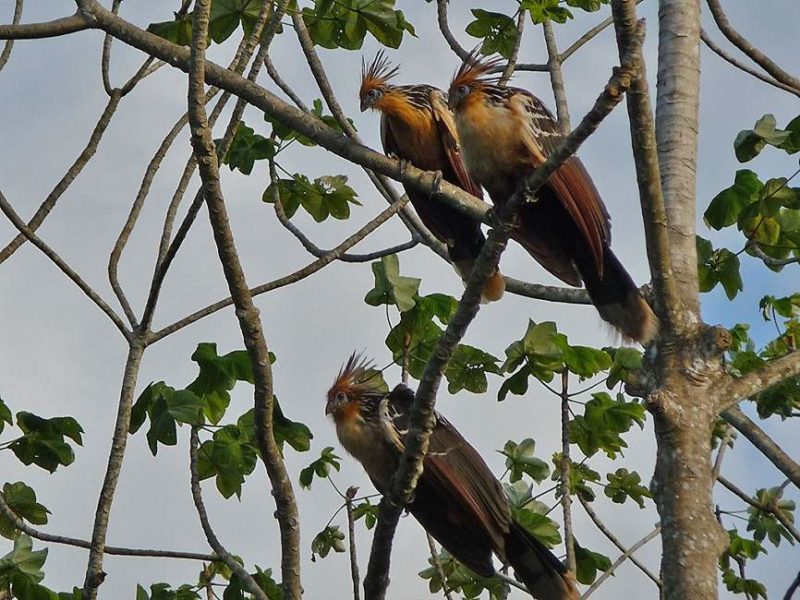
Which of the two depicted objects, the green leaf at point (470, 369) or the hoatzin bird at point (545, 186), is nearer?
the hoatzin bird at point (545, 186)

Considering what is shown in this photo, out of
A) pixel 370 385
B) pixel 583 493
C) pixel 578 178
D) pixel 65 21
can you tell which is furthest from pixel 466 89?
pixel 583 493

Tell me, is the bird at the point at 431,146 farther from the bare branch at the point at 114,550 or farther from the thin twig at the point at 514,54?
the bare branch at the point at 114,550

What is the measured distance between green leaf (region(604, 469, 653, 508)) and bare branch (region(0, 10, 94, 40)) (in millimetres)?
3909

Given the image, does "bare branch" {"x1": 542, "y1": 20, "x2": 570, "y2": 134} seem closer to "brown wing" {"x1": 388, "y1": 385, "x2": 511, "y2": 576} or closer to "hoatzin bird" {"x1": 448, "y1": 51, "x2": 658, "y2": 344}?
"hoatzin bird" {"x1": 448, "y1": 51, "x2": 658, "y2": 344}

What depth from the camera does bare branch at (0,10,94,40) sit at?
12.1 feet

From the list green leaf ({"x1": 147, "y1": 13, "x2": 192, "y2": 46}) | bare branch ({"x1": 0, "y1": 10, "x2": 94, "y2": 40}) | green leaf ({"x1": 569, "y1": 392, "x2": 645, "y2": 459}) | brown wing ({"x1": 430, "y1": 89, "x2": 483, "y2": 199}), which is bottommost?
green leaf ({"x1": 569, "y1": 392, "x2": 645, "y2": 459})

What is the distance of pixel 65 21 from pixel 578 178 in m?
2.22

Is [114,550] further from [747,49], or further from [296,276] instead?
[747,49]

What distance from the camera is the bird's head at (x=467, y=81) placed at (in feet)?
16.4

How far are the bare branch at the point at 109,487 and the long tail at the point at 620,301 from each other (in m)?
2.01

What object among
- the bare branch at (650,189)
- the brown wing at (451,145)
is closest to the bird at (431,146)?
the brown wing at (451,145)

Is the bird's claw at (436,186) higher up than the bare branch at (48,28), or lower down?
lower down

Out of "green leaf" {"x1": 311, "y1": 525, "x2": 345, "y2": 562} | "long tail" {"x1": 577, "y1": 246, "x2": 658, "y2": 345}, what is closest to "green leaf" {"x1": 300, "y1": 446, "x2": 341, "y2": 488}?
"green leaf" {"x1": 311, "y1": 525, "x2": 345, "y2": 562}

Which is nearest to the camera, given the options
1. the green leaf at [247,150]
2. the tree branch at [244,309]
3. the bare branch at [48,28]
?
the tree branch at [244,309]
